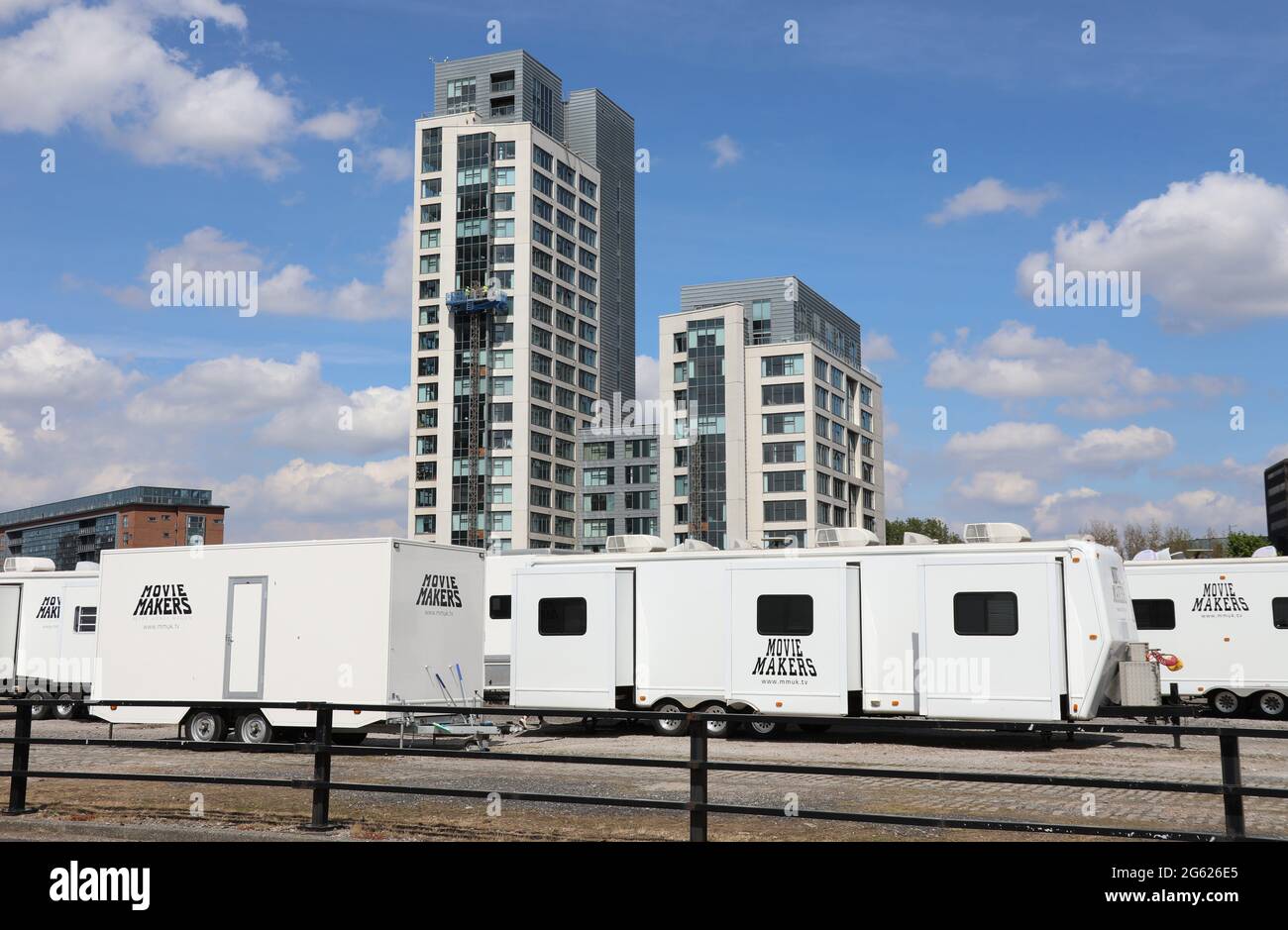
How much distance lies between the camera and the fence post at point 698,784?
29.4ft

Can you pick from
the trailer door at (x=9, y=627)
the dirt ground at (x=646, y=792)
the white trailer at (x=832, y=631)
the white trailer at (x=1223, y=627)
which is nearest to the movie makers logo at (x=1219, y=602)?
the white trailer at (x=1223, y=627)

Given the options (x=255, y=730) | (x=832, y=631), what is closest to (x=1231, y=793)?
(x=832, y=631)

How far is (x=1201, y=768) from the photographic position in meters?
16.3

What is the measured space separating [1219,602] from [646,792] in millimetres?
15536

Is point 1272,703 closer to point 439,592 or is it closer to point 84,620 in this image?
point 439,592

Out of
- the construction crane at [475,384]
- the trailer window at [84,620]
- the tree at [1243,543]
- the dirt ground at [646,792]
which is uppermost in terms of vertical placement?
the construction crane at [475,384]

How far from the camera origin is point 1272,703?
79.2ft

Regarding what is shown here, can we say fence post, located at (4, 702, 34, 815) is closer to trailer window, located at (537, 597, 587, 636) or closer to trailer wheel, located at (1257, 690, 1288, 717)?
trailer window, located at (537, 597, 587, 636)

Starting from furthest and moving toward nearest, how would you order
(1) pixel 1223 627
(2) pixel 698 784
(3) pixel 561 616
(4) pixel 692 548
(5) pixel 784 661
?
(1) pixel 1223 627, (4) pixel 692 548, (3) pixel 561 616, (5) pixel 784 661, (2) pixel 698 784

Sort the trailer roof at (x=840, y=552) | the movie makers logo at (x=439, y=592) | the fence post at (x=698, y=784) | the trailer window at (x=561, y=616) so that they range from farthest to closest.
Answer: the trailer window at (x=561, y=616) < the movie makers logo at (x=439, y=592) < the trailer roof at (x=840, y=552) < the fence post at (x=698, y=784)

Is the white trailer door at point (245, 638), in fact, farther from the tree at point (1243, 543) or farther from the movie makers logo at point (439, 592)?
the tree at point (1243, 543)

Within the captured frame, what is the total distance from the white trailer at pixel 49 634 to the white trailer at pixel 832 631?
38.4 ft

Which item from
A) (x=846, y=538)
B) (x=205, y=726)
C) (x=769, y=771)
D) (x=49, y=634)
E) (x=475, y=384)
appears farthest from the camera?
(x=475, y=384)
